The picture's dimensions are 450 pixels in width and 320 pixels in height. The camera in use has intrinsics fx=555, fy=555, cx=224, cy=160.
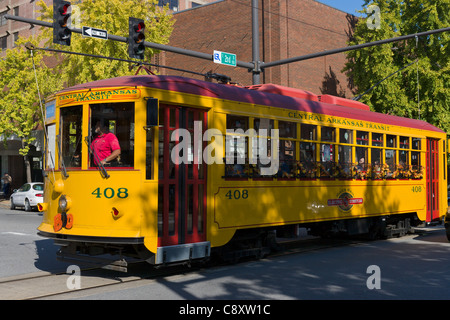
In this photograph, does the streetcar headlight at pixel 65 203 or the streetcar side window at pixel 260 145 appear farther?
the streetcar side window at pixel 260 145

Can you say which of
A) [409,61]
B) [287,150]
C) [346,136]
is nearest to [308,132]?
[287,150]

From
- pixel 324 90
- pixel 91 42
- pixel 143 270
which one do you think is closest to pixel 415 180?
pixel 143 270

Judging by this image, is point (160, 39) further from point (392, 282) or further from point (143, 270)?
point (392, 282)

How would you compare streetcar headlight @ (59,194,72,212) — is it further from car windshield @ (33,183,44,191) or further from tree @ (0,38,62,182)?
tree @ (0,38,62,182)

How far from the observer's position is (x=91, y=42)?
25141 mm

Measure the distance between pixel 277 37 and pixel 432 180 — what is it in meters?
15.9

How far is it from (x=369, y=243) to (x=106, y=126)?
25.5 ft

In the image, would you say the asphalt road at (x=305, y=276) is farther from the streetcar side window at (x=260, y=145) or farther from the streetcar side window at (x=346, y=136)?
the streetcar side window at (x=346, y=136)

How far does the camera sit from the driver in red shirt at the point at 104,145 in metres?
8.48

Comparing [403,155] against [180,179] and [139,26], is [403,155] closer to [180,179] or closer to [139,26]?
[139,26]

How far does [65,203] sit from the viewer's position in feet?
28.0

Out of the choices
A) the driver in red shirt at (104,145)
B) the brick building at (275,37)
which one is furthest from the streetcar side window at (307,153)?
the brick building at (275,37)

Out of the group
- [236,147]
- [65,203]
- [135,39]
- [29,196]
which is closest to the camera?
[65,203]

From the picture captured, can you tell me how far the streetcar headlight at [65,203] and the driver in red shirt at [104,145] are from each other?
0.72m
